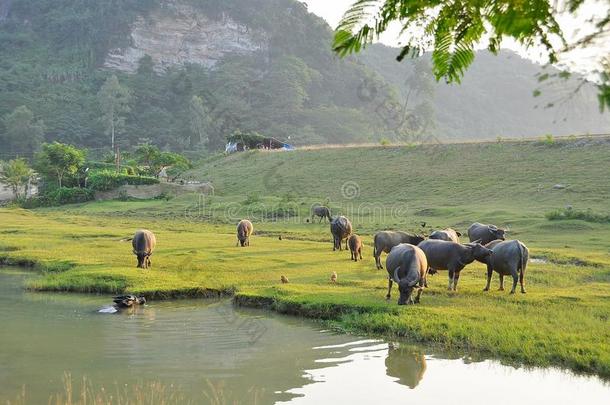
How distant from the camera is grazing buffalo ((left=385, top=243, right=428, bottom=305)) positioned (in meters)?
14.9

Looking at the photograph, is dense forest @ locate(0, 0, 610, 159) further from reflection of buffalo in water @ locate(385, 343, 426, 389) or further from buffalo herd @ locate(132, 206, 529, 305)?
reflection of buffalo in water @ locate(385, 343, 426, 389)

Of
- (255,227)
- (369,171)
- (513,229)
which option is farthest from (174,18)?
(513,229)

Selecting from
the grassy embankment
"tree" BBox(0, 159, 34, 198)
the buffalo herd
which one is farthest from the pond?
"tree" BBox(0, 159, 34, 198)

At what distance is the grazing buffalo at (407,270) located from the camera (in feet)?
48.8

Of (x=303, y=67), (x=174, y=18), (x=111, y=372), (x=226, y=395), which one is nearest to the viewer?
(x=226, y=395)

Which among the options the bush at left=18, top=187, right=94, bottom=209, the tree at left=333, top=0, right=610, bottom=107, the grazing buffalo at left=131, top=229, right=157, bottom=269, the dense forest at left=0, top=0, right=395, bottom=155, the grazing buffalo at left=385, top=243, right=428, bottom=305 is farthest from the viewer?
the dense forest at left=0, top=0, right=395, bottom=155

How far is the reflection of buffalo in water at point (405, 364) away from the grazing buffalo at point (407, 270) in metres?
2.38

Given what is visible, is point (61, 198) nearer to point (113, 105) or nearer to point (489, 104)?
point (113, 105)

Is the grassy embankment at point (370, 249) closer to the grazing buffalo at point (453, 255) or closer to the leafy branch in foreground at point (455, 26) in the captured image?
the grazing buffalo at point (453, 255)

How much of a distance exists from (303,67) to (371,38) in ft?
427

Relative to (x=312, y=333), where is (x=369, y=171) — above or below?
above

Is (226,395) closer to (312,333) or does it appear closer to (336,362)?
(336,362)

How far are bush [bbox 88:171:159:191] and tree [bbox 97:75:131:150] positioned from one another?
44.5 m

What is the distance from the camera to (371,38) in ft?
12.3
